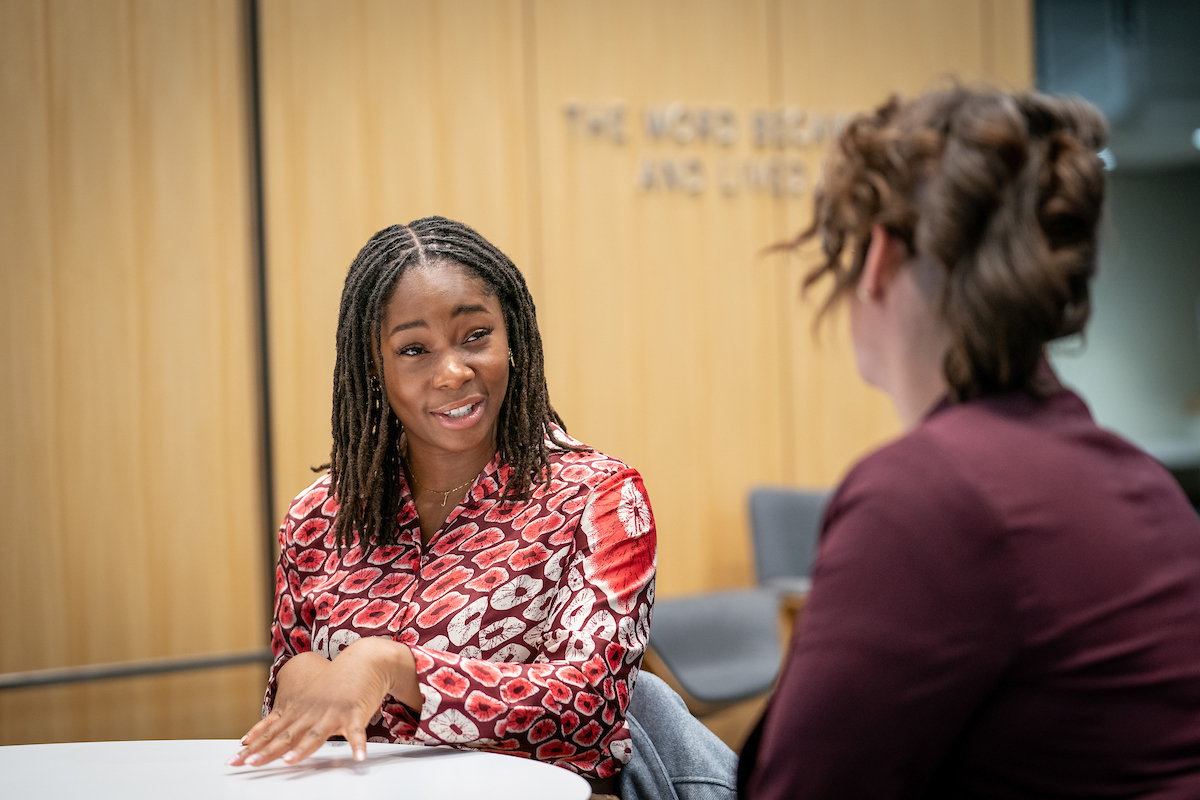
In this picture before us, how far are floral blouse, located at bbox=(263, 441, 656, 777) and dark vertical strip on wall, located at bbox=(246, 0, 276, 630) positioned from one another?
80.2 inches

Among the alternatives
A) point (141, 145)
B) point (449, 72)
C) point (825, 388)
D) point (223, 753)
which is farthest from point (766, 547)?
point (223, 753)

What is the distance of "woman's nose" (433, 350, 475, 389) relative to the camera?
1.71 m

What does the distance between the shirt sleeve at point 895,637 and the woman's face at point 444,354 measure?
0.95 meters

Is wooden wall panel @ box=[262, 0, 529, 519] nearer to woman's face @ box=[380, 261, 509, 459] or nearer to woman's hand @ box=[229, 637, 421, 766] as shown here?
woman's face @ box=[380, 261, 509, 459]

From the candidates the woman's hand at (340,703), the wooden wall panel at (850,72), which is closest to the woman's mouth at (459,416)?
the woman's hand at (340,703)

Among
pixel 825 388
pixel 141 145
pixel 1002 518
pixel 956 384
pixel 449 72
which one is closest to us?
pixel 1002 518

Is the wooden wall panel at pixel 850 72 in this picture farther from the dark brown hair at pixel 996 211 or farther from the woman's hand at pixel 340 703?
the dark brown hair at pixel 996 211

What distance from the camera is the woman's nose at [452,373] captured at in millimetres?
1707

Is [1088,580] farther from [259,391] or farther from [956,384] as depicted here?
[259,391]

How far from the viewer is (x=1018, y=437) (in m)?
0.90

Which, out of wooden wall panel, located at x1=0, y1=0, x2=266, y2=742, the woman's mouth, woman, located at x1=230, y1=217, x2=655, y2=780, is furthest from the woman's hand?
wooden wall panel, located at x1=0, y1=0, x2=266, y2=742

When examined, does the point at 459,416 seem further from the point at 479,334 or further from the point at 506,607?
the point at 506,607

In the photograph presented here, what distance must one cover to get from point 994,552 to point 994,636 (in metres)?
0.07

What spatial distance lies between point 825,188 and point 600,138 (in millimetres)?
3353
